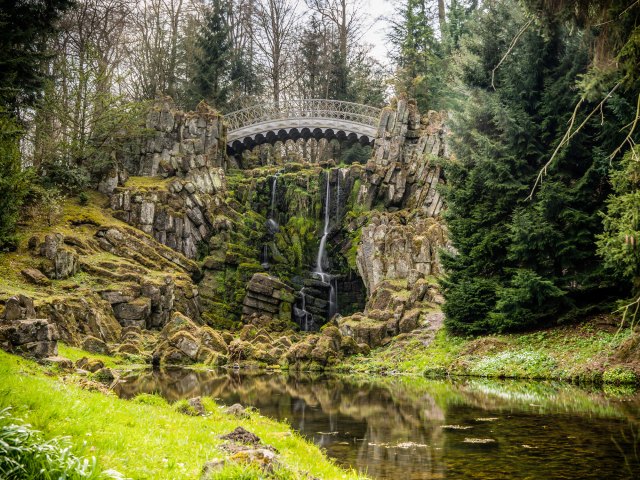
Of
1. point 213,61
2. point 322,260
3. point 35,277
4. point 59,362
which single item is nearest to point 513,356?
point 59,362

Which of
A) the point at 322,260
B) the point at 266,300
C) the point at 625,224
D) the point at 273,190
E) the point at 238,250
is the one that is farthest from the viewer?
the point at 273,190

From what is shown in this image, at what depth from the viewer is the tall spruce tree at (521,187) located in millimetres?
22734

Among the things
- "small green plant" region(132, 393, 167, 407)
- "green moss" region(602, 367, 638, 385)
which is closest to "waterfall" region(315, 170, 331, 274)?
"green moss" region(602, 367, 638, 385)

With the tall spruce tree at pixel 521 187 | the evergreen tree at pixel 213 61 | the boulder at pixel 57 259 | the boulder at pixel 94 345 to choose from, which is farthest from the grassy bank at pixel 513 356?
the evergreen tree at pixel 213 61

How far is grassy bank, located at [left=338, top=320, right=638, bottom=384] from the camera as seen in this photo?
18.8 meters

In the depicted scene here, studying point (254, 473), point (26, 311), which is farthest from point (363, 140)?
point (254, 473)

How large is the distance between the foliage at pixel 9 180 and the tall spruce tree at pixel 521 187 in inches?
840

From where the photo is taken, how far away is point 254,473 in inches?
219

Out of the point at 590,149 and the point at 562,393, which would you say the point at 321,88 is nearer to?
the point at 590,149

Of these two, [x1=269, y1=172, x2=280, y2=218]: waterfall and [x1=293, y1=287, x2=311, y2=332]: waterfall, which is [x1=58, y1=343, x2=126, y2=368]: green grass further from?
[x1=269, y1=172, x2=280, y2=218]: waterfall

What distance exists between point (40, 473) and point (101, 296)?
27.6m

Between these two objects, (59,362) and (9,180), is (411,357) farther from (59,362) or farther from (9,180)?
(9,180)

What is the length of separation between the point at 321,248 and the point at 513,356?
78.2 ft

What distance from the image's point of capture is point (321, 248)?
44.3 meters
